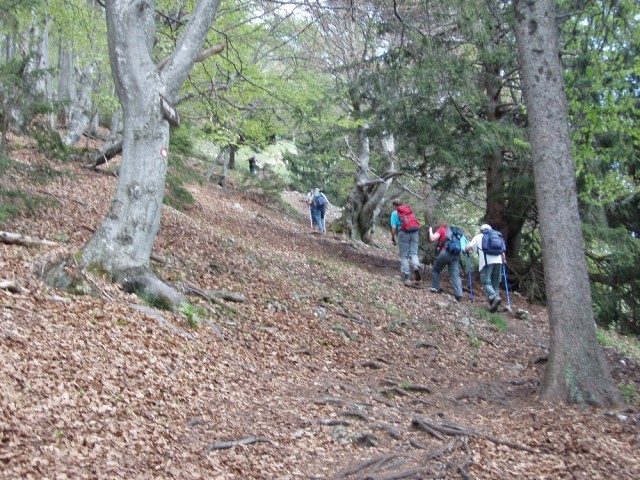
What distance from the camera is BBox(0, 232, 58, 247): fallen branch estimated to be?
26.5 ft

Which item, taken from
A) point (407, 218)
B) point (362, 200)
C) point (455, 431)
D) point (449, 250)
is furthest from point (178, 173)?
point (455, 431)

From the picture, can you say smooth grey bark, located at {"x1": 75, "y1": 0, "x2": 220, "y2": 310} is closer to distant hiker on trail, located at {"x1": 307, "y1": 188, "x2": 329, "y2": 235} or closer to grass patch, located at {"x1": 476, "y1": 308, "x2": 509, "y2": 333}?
grass patch, located at {"x1": 476, "y1": 308, "x2": 509, "y2": 333}

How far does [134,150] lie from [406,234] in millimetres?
8157

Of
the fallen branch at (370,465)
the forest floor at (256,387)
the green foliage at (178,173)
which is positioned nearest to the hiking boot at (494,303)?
the forest floor at (256,387)

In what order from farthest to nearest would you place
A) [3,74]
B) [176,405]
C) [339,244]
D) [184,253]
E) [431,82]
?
[339,244], [431,82], [184,253], [3,74], [176,405]

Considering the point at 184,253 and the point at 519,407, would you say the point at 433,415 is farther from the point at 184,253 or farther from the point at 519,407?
the point at 184,253

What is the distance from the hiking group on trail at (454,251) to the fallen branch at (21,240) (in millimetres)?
8034

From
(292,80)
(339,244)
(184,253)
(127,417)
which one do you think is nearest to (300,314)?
(184,253)

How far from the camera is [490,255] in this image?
12.8m

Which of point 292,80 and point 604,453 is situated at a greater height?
point 292,80

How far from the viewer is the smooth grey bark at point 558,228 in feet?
22.2

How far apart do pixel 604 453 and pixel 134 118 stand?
6111 mm

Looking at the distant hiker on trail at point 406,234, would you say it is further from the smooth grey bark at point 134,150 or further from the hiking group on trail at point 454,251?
the smooth grey bark at point 134,150

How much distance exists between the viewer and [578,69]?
9.38 meters
